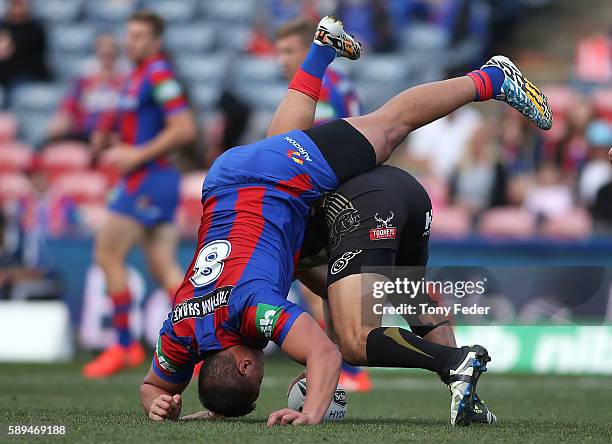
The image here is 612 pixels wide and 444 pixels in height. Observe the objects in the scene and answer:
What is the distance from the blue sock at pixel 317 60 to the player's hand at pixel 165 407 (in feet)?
6.36

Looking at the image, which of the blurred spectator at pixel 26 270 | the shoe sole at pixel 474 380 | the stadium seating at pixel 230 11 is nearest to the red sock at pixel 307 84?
the shoe sole at pixel 474 380

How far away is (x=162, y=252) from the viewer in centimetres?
959

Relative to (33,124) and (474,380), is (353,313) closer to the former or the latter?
(474,380)

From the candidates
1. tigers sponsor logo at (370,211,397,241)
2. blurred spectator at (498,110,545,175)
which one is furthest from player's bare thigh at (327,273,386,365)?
blurred spectator at (498,110,545,175)

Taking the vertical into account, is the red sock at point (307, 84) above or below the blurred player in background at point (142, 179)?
above

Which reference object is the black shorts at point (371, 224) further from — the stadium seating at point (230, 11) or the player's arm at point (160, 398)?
the stadium seating at point (230, 11)

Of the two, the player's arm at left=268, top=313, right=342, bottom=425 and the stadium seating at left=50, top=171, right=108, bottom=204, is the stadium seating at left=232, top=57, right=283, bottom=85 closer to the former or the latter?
the stadium seating at left=50, top=171, right=108, bottom=204

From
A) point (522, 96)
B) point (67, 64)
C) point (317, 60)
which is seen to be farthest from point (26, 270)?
point (522, 96)

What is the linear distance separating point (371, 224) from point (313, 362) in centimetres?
81

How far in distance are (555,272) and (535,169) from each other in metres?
2.48

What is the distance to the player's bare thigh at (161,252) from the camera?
954cm

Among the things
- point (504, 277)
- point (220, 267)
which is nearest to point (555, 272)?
point (504, 277)

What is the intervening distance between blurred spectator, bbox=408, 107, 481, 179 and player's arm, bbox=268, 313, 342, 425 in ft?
26.5

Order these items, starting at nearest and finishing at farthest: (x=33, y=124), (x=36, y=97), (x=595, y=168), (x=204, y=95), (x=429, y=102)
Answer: (x=429, y=102) → (x=595, y=168) → (x=204, y=95) → (x=33, y=124) → (x=36, y=97)
